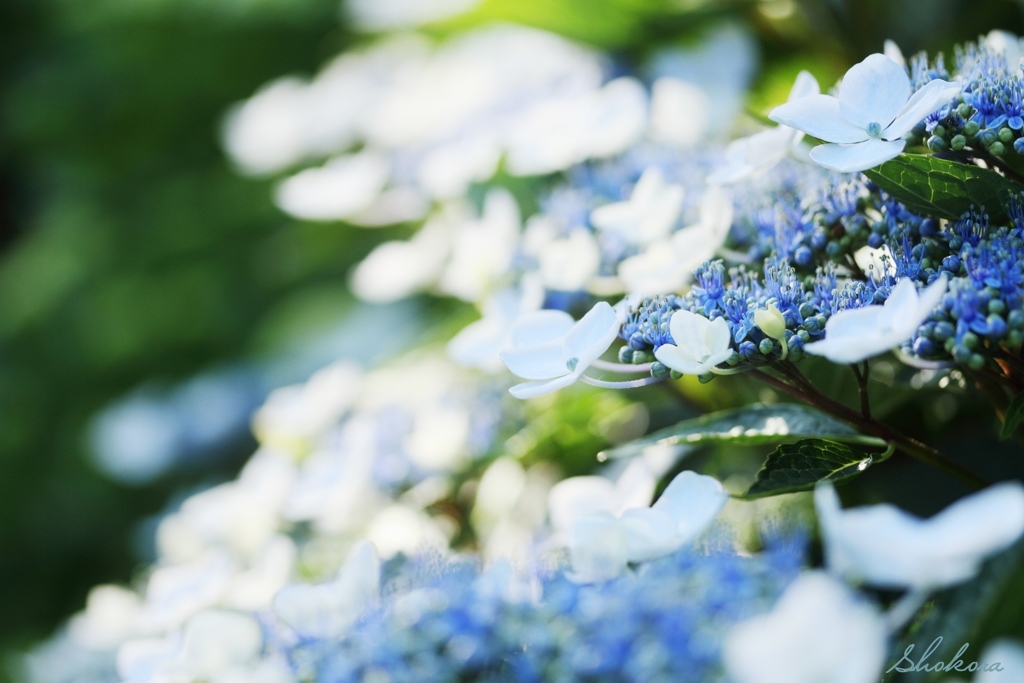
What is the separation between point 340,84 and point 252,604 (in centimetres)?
70

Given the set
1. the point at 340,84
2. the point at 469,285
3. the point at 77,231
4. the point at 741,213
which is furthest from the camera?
the point at 77,231

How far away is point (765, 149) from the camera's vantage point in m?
0.39

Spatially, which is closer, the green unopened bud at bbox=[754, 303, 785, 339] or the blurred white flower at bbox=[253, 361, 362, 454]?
the green unopened bud at bbox=[754, 303, 785, 339]

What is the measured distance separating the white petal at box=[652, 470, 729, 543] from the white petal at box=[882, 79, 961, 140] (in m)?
0.15

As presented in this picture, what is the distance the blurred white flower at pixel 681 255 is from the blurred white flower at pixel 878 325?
0.11 m

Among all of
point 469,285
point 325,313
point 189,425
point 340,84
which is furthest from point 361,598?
point 189,425

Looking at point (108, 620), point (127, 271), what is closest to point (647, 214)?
A: point (108, 620)

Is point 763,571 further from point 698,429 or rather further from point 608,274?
point 608,274

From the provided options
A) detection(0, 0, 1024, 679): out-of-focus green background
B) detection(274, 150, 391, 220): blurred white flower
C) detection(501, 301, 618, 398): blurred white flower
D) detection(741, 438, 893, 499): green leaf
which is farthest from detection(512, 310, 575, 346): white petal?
detection(0, 0, 1024, 679): out-of-focus green background

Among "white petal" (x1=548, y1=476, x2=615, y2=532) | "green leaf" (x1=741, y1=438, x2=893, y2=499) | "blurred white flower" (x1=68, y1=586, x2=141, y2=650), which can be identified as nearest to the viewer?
"green leaf" (x1=741, y1=438, x2=893, y2=499)

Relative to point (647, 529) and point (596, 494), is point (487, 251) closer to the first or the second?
point (596, 494)

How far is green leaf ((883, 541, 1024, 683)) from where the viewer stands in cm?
27

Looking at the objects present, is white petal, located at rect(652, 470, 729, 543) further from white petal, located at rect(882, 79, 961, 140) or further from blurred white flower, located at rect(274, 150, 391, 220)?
blurred white flower, located at rect(274, 150, 391, 220)

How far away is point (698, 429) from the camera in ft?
1.29
